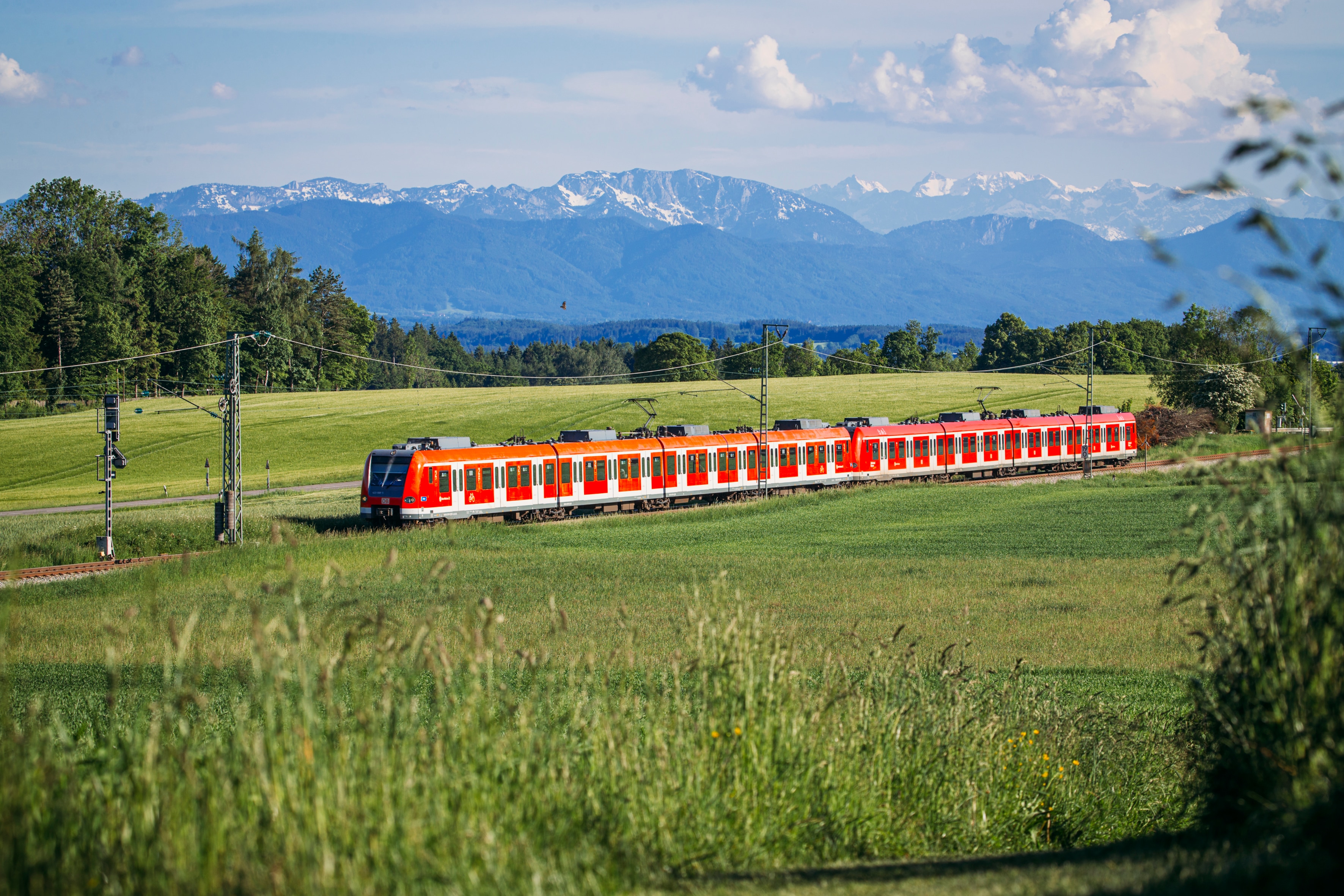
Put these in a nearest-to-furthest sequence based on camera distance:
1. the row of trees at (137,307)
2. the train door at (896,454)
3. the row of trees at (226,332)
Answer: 1. the train door at (896,454)
2. the row of trees at (226,332)
3. the row of trees at (137,307)

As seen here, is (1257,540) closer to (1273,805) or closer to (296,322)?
Result: (1273,805)

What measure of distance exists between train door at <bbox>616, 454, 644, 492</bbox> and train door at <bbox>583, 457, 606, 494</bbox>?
23.9 inches

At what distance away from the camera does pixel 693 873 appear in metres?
4.95

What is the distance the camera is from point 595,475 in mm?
37688

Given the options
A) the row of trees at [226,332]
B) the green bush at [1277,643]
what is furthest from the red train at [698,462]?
the green bush at [1277,643]

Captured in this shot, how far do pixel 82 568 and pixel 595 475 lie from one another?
15.9 m

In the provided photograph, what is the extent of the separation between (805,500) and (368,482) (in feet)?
53.0

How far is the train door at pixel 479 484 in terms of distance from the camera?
111 feet

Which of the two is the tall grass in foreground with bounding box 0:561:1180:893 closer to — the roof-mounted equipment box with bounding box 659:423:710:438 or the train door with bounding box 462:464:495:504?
the train door with bounding box 462:464:495:504

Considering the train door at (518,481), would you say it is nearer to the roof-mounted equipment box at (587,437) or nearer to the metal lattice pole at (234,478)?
the roof-mounted equipment box at (587,437)

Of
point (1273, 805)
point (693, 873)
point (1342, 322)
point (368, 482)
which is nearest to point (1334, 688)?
point (1273, 805)

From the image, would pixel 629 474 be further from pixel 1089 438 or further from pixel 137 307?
pixel 137 307

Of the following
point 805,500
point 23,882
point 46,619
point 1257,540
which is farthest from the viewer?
point 805,500

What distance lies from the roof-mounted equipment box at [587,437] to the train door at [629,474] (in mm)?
836
